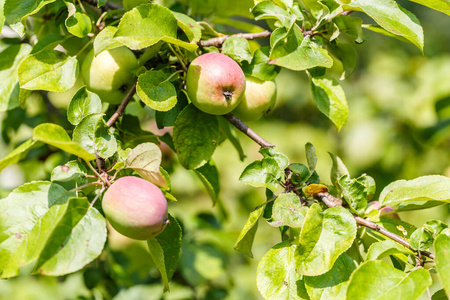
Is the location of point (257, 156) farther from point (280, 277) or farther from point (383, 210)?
point (280, 277)

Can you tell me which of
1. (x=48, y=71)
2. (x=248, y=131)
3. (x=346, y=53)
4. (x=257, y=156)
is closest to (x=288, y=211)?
(x=248, y=131)

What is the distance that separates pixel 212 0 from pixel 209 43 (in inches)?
10.2

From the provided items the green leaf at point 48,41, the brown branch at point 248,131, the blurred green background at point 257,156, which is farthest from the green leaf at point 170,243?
the blurred green background at point 257,156

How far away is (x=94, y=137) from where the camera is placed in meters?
0.70

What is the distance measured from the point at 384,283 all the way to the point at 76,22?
0.64 meters

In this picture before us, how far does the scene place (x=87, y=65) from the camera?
82cm

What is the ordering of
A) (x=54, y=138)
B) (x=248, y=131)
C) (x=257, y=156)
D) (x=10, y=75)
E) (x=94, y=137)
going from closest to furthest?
(x=54, y=138), (x=94, y=137), (x=248, y=131), (x=10, y=75), (x=257, y=156)

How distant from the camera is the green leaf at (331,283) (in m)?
0.68

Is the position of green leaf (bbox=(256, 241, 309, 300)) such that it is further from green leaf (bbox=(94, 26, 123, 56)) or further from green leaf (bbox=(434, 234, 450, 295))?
green leaf (bbox=(94, 26, 123, 56))

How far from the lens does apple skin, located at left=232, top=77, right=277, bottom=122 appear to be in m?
0.86

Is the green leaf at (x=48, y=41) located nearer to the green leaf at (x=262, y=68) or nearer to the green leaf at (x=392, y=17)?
the green leaf at (x=262, y=68)

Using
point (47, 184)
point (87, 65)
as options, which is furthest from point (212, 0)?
point (47, 184)

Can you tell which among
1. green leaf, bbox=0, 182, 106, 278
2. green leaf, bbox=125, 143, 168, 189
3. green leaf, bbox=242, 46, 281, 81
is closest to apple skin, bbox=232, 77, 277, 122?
green leaf, bbox=242, 46, 281, 81

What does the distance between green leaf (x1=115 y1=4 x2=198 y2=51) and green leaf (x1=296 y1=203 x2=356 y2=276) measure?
336 mm
